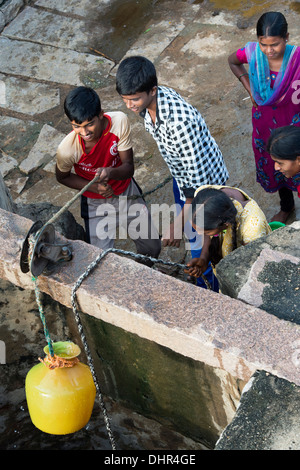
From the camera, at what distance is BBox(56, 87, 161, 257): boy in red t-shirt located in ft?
11.2

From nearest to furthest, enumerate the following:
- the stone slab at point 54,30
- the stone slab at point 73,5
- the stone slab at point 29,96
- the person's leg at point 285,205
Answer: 1. the person's leg at point 285,205
2. the stone slab at point 29,96
3. the stone slab at point 54,30
4. the stone slab at point 73,5

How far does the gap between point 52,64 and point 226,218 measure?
4.12 meters

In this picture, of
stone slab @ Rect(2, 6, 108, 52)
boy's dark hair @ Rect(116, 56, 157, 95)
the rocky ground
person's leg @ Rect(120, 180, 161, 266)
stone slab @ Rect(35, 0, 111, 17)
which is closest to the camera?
boy's dark hair @ Rect(116, 56, 157, 95)

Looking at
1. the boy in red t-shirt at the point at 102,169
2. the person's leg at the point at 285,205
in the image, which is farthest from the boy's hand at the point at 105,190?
the person's leg at the point at 285,205

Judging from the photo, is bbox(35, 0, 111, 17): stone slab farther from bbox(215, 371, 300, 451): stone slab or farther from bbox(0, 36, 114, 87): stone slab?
bbox(215, 371, 300, 451): stone slab

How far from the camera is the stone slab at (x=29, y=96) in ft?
19.8

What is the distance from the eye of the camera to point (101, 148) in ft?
12.0

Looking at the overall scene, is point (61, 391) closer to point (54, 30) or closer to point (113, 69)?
point (113, 69)

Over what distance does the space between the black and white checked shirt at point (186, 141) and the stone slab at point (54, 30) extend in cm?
351

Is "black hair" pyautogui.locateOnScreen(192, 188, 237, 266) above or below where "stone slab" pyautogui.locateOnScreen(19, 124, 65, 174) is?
above

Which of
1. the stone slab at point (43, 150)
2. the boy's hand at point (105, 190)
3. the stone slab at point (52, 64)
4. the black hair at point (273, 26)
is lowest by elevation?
the stone slab at point (43, 150)

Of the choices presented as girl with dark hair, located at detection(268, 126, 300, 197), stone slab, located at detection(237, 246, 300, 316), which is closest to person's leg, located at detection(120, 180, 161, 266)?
girl with dark hair, located at detection(268, 126, 300, 197)

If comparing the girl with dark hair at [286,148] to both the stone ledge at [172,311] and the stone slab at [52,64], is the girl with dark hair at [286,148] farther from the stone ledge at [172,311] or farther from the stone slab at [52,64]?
the stone slab at [52,64]

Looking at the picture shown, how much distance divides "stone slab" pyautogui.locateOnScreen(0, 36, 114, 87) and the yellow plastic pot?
3970mm
